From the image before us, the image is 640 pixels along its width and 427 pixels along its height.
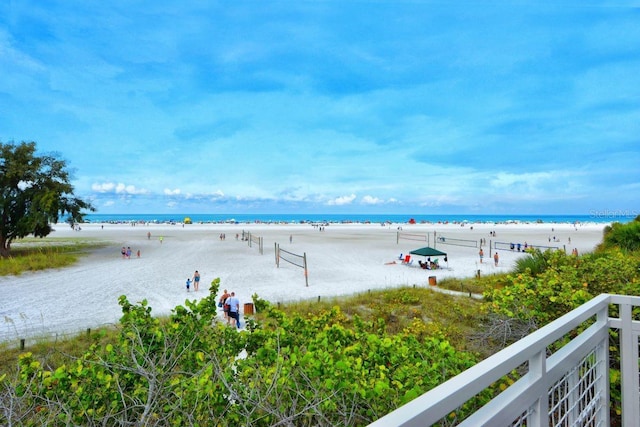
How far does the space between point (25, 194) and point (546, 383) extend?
120 feet

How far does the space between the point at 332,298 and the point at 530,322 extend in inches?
353

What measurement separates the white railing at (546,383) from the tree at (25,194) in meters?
32.5

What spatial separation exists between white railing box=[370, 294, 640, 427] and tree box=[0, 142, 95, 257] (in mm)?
32511

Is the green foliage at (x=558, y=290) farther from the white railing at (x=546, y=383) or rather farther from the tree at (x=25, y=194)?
the tree at (x=25, y=194)

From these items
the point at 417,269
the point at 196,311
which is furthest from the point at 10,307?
the point at 417,269

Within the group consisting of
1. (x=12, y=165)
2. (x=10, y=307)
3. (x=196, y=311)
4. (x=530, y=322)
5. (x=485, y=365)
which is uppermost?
(x=12, y=165)

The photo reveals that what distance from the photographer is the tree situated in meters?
26.7

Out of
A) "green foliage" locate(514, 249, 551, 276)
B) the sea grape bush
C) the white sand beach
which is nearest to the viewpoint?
the sea grape bush

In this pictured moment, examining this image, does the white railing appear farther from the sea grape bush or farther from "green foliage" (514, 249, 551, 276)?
"green foliage" (514, 249, 551, 276)

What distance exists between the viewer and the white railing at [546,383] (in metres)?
1.20

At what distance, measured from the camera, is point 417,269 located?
2438cm

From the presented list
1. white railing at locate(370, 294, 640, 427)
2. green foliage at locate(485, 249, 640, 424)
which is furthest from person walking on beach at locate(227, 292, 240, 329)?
white railing at locate(370, 294, 640, 427)

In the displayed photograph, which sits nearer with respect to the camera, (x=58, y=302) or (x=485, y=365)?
(x=485, y=365)

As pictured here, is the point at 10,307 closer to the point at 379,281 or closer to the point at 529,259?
the point at 379,281
